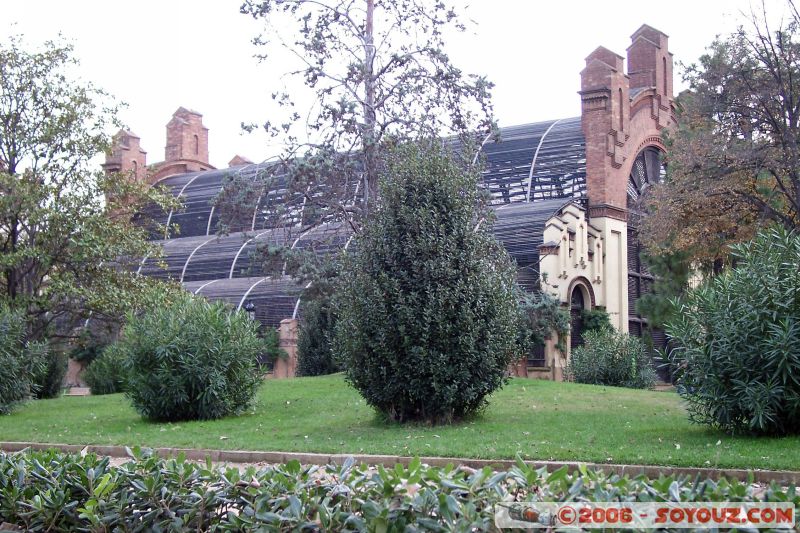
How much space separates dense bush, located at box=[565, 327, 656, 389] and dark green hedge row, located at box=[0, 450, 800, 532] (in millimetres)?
18517

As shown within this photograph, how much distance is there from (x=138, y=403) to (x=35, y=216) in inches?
324

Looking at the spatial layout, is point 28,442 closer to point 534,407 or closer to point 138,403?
point 138,403

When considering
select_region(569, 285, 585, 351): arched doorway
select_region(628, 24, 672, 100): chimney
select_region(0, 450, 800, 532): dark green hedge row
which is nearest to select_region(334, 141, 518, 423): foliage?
select_region(0, 450, 800, 532): dark green hedge row

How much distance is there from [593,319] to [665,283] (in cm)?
319

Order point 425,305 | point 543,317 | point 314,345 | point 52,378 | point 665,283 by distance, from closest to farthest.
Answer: point 425,305 < point 52,378 < point 314,345 < point 543,317 < point 665,283

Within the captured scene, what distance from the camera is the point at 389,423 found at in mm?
14977

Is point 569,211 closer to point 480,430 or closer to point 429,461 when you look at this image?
point 480,430

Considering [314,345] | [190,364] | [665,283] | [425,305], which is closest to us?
[425,305]

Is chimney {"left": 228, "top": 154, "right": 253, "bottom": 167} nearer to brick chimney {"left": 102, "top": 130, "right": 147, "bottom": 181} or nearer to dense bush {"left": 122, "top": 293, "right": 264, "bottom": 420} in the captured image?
brick chimney {"left": 102, "top": 130, "right": 147, "bottom": 181}

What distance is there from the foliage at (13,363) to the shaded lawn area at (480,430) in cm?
59

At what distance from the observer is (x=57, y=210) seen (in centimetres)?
2412

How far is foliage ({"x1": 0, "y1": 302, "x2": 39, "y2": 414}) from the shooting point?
20.1 metres

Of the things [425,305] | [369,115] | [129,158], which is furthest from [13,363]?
[129,158]

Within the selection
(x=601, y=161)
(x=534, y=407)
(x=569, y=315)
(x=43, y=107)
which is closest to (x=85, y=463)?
(x=534, y=407)
